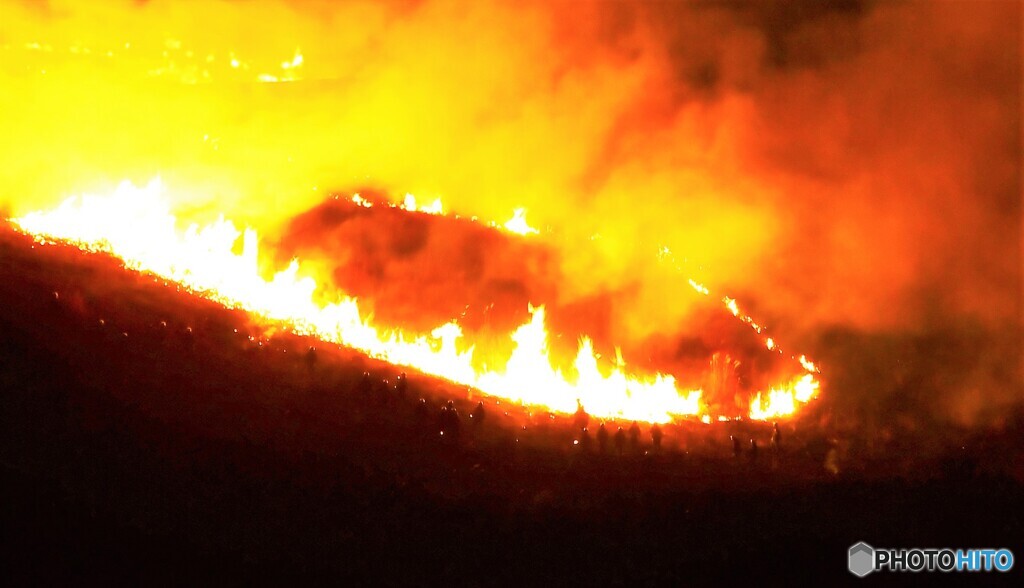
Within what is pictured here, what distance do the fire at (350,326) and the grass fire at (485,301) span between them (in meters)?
0.03

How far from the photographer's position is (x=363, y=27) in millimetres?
10867

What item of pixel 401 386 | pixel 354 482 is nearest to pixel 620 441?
pixel 401 386

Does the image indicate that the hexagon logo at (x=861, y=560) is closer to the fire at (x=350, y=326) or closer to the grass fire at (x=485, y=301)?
the grass fire at (x=485, y=301)

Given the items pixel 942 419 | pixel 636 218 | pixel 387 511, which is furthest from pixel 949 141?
pixel 387 511

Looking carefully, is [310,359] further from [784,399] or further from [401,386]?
[784,399]

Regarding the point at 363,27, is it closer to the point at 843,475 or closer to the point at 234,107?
the point at 234,107

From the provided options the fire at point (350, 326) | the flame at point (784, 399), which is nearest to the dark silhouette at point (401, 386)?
the fire at point (350, 326)

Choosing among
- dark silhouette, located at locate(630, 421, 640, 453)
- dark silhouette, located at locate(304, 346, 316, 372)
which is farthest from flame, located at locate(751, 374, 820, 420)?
dark silhouette, located at locate(304, 346, 316, 372)

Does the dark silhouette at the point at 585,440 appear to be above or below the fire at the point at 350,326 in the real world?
below

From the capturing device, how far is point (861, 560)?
5.31 m

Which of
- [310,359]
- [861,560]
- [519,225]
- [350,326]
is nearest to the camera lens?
[861,560]

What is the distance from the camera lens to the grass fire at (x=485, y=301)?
17.2 feet

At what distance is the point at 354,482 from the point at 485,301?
2.07 meters

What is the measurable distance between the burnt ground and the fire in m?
0.26
